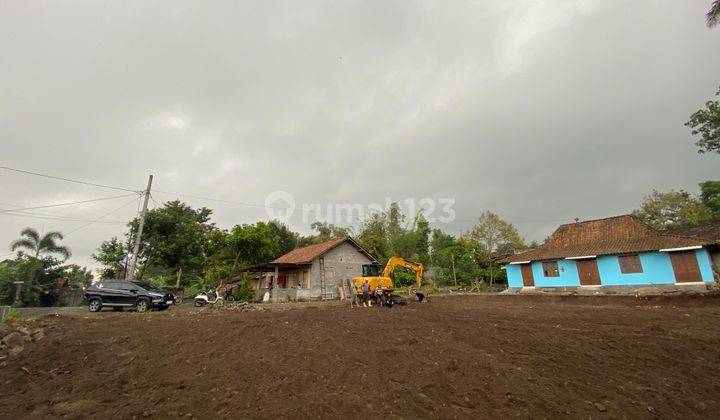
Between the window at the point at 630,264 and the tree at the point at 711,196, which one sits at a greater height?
the tree at the point at 711,196

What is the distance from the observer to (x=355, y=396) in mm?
5086

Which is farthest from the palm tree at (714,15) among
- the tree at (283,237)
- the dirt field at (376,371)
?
the tree at (283,237)

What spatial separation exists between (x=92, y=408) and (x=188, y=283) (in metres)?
37.2

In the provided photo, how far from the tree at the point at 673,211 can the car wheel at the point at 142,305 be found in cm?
4991

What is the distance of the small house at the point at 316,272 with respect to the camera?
82.0 ft

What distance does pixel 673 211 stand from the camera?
38688mm

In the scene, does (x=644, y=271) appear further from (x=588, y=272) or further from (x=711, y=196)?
(x=711, y=196)

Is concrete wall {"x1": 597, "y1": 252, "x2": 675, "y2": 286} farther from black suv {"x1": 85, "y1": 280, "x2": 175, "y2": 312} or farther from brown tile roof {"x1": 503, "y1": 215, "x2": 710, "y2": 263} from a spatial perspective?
black suv {"x1": 85, "y1": 280, "x2": 175, "y2": 312}

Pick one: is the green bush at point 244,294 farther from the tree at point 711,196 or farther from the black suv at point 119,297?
the tree at point 711,196

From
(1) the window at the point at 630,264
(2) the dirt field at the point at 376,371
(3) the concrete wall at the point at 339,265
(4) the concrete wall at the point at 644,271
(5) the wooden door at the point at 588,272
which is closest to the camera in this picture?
(2) the dirt field at the point at 376,371

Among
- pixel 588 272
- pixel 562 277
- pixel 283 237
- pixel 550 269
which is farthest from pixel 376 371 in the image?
pixel 283 237

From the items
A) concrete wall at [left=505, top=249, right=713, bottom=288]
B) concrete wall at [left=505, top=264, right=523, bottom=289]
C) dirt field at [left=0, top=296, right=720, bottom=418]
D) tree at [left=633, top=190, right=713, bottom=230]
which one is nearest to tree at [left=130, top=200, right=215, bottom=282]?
dirt field at [left=0, top=296, right=720, bottom=418]

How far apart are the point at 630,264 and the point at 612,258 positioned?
1.04 meters

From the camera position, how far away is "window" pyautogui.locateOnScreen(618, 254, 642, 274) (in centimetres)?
2164
